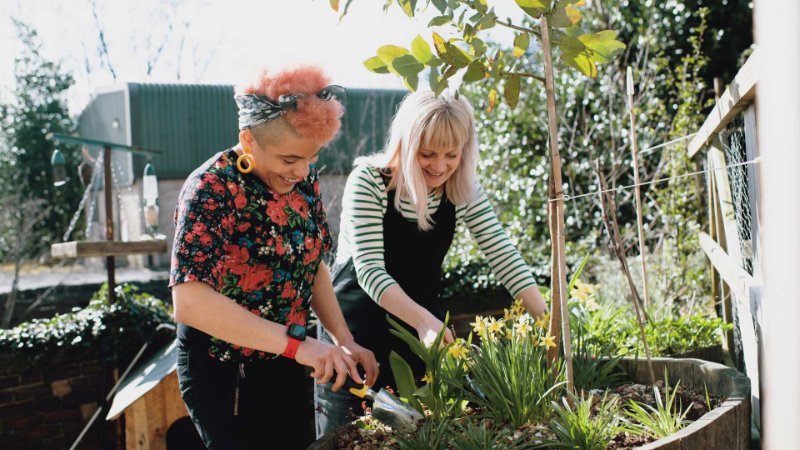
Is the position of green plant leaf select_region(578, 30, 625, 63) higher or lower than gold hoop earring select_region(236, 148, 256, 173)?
higher

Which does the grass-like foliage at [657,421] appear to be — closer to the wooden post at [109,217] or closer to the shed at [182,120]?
the wooden post at [109,217]

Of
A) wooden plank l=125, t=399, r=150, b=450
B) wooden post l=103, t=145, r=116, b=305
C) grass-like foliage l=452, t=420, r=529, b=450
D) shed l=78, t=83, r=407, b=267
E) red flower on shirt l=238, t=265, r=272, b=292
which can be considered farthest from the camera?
shed l=78, t=83, r=407, b=267

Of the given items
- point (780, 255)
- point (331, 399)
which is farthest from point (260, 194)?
point (780, 255)

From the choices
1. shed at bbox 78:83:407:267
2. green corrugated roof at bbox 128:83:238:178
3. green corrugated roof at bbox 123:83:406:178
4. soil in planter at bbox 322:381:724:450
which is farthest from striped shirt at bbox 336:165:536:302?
green corrugated roof at bbox 128:83:238:178

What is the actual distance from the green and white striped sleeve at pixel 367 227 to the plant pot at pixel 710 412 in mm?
587

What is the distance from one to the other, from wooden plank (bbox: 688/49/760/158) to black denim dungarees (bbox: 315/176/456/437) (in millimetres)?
852

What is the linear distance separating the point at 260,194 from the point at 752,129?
4.34ft

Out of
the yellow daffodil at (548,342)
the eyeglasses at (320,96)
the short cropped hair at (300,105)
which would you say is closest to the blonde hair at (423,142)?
the eyeglasses at (320,96)

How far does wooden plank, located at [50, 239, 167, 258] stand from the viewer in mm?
4297

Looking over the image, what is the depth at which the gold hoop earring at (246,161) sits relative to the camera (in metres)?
1.73

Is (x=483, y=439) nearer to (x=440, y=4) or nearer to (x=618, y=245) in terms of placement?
(x=618, y=245)

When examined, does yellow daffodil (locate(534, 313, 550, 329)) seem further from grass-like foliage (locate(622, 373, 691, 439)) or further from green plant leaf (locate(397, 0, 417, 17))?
green plant leaf (locate(397, 0, 417, 17))

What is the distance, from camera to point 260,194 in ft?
5.85

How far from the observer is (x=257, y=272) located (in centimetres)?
178
